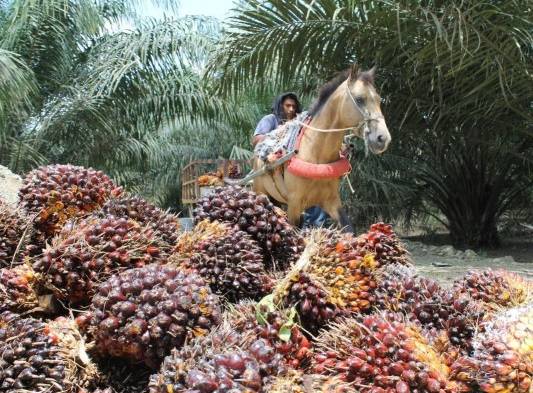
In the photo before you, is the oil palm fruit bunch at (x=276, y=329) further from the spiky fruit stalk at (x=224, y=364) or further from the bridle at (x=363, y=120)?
the bridle at (x=363, y=120)

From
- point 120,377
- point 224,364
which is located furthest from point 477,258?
point 224,364

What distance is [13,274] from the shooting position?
144 cm

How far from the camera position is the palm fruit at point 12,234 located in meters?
1.65

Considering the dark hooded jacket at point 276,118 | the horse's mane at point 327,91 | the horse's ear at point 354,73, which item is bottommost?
the dark hooded jacket at point 276,118

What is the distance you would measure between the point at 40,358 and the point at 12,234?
0.62 meters

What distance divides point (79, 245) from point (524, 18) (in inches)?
179

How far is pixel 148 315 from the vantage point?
120 cm

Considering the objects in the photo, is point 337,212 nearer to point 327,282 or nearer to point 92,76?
point 327,282

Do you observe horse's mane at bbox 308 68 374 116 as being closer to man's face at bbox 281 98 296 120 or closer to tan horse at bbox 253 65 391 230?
tan horse at bbox 253 65 391 230

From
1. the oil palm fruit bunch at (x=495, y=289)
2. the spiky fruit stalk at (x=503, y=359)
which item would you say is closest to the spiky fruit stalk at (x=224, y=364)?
the spiky fruit stalk at (x=503, y=359)

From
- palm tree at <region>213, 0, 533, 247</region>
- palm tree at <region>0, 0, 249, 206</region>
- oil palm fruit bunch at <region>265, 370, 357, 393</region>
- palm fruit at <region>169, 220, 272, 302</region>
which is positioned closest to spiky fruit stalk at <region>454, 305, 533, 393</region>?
oil palm fruit bunch at <region>265, 370, 357, 393</region>

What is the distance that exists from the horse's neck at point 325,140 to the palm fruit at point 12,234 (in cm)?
288

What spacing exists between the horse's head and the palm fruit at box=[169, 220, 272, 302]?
2625 millimetres

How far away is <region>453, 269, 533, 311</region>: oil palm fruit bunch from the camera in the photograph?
1563 millimetres
